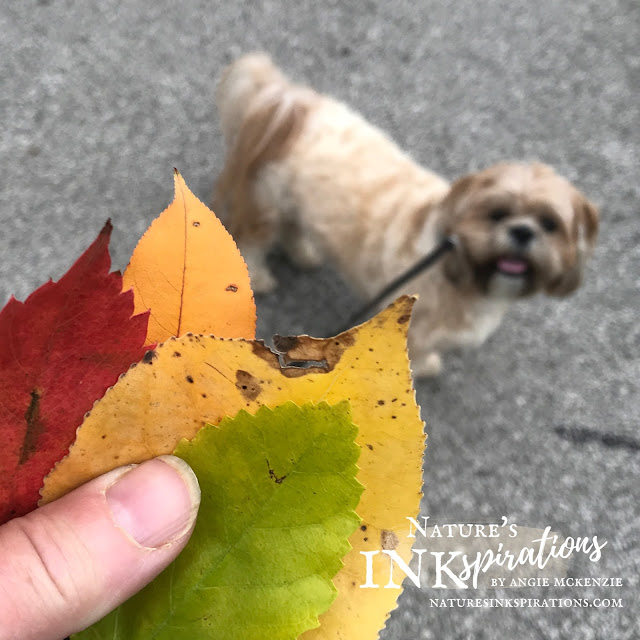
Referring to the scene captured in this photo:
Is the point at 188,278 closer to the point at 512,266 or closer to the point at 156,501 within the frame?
the point at 156,501

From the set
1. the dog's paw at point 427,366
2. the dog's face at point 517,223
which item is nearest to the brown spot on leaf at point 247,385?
the dog's face at point 517,223

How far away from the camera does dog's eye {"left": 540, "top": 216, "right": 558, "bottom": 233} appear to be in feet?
3.52

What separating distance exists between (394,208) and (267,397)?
3.39 ft

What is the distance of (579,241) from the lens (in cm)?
113

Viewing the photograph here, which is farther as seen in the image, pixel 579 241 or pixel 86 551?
pixel 579 241

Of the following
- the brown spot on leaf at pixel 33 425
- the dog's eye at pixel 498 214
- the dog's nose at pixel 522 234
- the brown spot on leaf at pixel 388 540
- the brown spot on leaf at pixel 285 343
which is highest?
the dog's eye at pixel 498 214

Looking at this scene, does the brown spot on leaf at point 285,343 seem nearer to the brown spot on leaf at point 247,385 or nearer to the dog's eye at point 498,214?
the brown spot on leaf at point 247,385

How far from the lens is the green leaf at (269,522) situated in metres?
0.22

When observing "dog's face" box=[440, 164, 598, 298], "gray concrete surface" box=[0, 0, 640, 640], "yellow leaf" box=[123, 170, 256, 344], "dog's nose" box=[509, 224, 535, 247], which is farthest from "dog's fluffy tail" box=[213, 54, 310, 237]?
"yellow leaf" box=[123, 170, 256, 344]

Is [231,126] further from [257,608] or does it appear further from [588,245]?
[257,608]

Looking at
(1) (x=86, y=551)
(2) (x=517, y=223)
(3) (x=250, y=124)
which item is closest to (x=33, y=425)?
(1) (x=86, y=551)

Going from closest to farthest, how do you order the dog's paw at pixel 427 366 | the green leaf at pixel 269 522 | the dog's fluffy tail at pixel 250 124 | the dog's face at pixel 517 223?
the green leaf at pixel 269 522 < the dog's face at pixel 517 223 < the dog's fluffy tail at pixel 250 124 < the dog's paw at pixel 427 366

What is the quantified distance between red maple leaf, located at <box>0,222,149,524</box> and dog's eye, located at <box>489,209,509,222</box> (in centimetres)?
97

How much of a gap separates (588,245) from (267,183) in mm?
752
